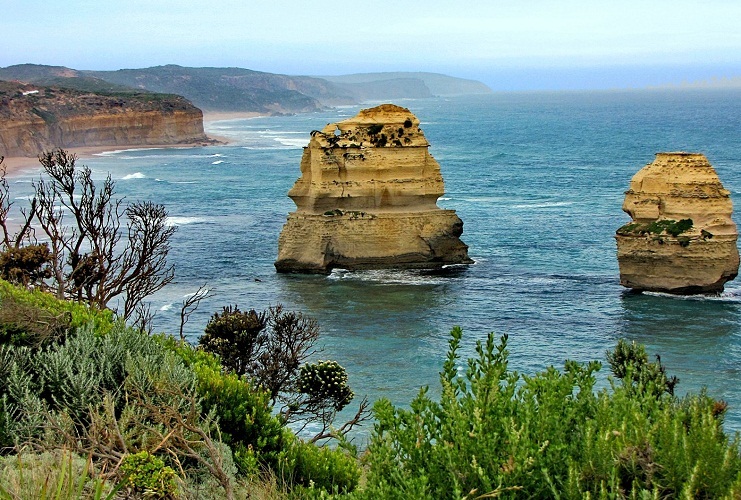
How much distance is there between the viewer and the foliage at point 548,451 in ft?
26.3

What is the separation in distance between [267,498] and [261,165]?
92128mm

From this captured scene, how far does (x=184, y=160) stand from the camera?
4309 inches

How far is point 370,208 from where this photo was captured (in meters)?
45.6

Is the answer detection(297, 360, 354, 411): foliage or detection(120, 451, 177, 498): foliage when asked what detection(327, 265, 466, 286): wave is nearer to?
detection(297, 360, 354, 411): foliage

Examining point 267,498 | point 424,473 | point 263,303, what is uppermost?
point 424,473

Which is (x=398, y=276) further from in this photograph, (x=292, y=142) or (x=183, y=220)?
(x=292, y=142)

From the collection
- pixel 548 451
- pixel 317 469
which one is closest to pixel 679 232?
pixel 317 469

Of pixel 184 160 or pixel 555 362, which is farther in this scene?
pixel 184 160

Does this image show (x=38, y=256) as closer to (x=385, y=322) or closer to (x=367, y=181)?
A: (x=385, y=322)

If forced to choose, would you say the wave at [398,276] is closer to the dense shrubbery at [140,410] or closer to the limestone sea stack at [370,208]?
the limestone sea stack at [370,208]

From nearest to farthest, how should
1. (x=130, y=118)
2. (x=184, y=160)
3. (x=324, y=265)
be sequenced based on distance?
(x=324, y=265), (x=184, y=160), (x=130, y=118)

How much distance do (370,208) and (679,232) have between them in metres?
14.0


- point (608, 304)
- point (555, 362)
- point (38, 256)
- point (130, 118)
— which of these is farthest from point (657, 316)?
point (130, 118)

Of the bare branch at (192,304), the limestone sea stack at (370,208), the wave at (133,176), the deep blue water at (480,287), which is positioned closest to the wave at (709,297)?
the deep blue water at (480,287)
